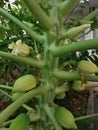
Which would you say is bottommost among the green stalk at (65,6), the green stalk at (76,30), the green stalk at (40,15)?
the green stalk at (76,30)

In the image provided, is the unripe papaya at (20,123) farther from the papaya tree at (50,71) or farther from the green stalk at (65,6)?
the green stalk at (65,6)

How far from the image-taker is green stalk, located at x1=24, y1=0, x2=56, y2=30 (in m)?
0.66

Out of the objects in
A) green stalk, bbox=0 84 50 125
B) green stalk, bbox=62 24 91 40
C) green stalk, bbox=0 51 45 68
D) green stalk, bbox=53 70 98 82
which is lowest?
green stalk, bbox=0 84 50 125

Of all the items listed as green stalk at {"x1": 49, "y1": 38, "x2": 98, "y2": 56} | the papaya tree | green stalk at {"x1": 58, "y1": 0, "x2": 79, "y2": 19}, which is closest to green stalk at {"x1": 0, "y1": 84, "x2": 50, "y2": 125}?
the papaya tree

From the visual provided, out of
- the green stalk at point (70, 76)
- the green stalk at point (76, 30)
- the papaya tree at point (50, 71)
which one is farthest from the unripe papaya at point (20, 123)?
the green stalk at point (76, 30)

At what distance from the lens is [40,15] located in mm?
722

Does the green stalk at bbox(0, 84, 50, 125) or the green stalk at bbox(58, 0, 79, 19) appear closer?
the green stalk at bbox(0, 84, 50, 125)

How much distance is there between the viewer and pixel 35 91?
0.76 metres

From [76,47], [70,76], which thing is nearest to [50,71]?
[70,76]

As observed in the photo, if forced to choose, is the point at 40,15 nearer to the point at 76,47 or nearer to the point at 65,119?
the point at 76,47

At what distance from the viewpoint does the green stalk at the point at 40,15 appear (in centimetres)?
66

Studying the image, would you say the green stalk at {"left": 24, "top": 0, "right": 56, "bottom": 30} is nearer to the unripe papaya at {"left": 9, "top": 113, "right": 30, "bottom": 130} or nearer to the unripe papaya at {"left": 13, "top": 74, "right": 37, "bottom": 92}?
the unripe papaya at {"left": 13, "top": 74, "right": 37, "bottom": 92}

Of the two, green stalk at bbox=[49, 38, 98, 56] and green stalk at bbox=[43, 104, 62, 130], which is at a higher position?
green stalk at bbox=[49, 38, 98, 56]

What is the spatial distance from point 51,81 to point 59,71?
47mm
